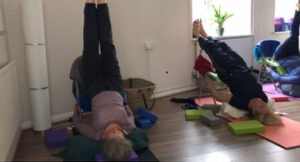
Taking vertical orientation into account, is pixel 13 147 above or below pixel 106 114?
below

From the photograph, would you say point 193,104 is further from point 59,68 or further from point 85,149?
point 85,149

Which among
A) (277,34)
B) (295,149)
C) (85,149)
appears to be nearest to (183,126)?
(295,149)

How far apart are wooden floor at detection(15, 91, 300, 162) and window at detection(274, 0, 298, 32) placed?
273cm

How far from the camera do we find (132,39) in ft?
12.7

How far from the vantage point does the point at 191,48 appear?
4.47 metres

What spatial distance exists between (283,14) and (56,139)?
4.86 meters

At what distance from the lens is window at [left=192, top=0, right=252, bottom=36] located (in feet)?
15.5

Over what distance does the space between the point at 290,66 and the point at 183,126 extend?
80.8 inches

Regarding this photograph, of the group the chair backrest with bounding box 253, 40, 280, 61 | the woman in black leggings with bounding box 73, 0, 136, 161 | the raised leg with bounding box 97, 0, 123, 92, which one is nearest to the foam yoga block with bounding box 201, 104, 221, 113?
the woman in black leggings with bounding box 73, 0, 136, 161

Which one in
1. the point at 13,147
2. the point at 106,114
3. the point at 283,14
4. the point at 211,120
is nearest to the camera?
the point at 106,114

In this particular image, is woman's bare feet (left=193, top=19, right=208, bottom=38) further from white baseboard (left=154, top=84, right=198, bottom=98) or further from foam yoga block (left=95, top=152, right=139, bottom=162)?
foam yoga block (left=95, top=152, right=139, bottom=162)

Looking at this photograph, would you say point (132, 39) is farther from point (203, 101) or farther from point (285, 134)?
point (285, 134)

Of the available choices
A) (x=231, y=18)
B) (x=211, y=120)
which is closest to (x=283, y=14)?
(x=231, y=18)

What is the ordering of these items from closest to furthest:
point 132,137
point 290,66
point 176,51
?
point 132,137 → point 290,66 → point 176,51
